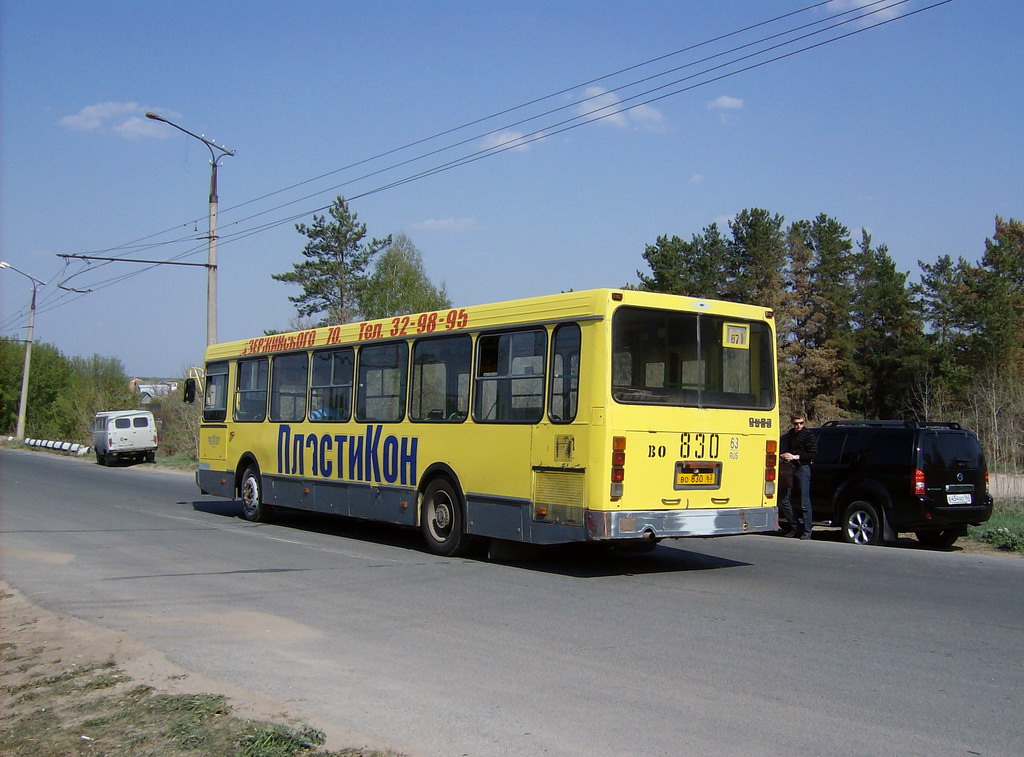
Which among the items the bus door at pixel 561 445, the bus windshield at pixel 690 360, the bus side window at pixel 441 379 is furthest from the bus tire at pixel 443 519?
the bus windshield at pixel 690 360

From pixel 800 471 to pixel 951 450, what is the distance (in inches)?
83.8

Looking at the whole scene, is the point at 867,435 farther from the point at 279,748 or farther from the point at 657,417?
the point at 279,748

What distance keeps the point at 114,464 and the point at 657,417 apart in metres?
35.8

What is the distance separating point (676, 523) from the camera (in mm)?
10766

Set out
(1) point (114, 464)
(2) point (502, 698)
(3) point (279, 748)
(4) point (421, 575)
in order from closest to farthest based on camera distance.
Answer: (3) point (279, 748), (2) point (502, 698), (4) point (421, 575), (1) point (114, 464)

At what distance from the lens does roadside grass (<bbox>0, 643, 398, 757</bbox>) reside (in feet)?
16.5

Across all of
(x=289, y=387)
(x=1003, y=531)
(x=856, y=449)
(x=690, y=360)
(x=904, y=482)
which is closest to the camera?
(x=690, y=360)

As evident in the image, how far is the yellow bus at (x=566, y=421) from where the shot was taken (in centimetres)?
1048

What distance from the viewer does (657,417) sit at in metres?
10.7

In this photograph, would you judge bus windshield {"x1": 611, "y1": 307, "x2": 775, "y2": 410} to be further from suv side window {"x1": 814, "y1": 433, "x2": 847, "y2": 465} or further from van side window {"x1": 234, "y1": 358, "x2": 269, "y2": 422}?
van side window {"x1": 234, "y1": 358, "x2": 269, "y2": 422}

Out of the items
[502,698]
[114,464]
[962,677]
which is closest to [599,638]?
[502,698]

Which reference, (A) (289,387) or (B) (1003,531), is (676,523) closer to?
(B) (1003,531)

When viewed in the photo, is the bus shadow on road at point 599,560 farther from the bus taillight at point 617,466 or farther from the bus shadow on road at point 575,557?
the bus taillight at point 617,466

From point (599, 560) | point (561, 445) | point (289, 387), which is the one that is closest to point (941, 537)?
point (599, 560)
